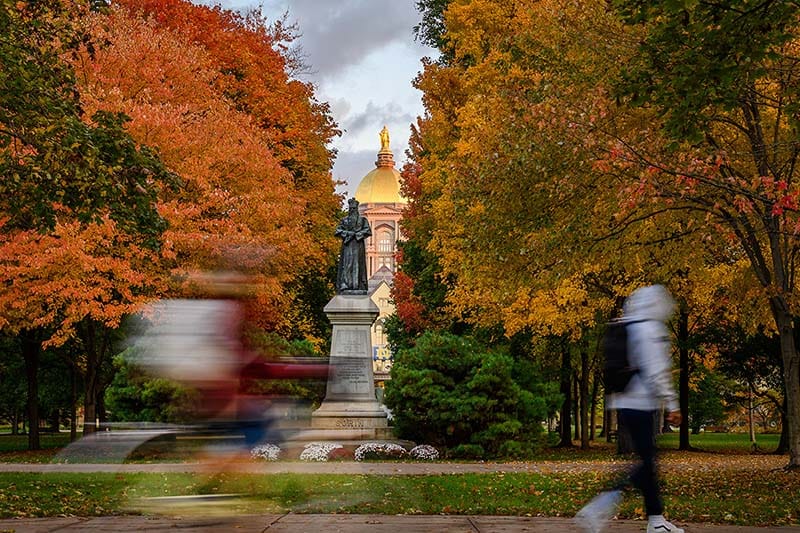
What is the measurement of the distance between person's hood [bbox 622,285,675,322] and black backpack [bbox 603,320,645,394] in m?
0.09

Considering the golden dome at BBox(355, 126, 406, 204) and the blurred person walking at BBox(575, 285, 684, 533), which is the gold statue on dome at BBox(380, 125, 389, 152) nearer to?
the golden dome at BBox(355, 126, 406, 204)

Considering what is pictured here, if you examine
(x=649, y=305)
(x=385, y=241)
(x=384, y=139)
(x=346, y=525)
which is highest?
(x=384, y=139)

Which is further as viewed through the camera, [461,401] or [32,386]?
[32,386]

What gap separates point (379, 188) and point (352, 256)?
157781 millimetres

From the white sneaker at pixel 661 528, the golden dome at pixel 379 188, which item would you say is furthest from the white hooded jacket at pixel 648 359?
the golden dome at pixel 379 188

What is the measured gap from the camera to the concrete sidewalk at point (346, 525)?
28.6 feet

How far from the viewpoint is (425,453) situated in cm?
2055

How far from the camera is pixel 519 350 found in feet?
100

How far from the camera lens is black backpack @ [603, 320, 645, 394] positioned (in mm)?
6891

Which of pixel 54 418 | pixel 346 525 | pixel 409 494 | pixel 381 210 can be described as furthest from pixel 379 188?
pixel 346 525

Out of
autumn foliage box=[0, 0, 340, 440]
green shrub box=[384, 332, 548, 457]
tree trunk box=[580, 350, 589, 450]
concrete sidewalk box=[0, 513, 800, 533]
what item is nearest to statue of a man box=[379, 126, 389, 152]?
autumn foliage box=[0, 0, 340, 440]

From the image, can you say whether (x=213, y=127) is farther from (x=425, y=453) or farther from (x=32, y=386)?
(x=425, y=453)

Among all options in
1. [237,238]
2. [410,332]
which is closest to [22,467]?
[237,238]

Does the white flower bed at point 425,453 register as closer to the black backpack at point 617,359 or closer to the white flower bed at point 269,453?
the white flower bed at point 269,453
